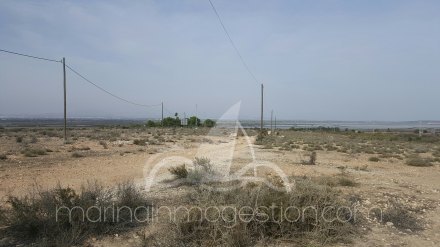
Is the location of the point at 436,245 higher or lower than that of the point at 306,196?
lower

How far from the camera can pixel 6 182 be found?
1049cm

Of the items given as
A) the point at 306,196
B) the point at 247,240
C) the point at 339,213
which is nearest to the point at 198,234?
A: the point at 247,240

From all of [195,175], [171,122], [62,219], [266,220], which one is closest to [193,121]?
[171,122]

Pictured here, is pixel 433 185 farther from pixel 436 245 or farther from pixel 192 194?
pixel 192 194

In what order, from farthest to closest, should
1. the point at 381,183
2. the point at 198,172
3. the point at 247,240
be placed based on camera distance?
the point at 381,183 → the point at 198,172 → the point at 247,240

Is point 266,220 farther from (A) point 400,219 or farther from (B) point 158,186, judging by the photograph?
(B) point 158,186

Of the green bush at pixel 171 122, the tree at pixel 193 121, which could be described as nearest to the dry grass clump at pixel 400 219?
the green bush at pixel 171 122

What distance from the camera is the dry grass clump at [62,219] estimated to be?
5793 millimetres

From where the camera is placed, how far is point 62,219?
606 centimetres

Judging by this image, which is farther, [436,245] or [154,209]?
[154,209]

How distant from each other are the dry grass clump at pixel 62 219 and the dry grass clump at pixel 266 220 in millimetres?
1351

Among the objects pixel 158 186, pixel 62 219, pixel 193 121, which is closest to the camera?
pixel 62 219

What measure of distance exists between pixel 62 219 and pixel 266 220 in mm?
3226

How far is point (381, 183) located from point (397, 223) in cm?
470
